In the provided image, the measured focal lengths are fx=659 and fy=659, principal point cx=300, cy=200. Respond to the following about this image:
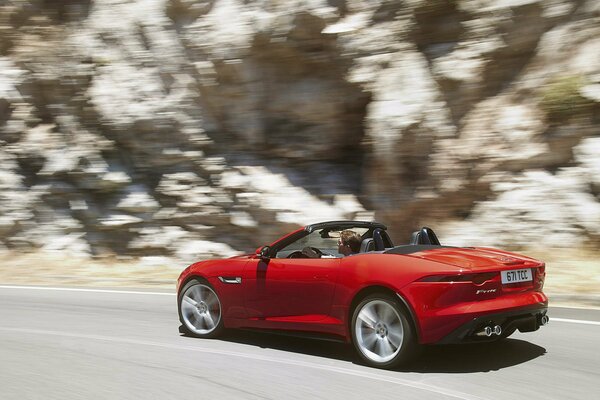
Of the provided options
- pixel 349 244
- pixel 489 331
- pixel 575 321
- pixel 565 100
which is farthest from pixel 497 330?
pixel 565 100

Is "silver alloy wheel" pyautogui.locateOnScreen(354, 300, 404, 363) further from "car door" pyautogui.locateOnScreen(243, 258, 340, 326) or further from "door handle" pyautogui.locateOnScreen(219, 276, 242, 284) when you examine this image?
"door handle" pyautogui.locateOnScreen(219, 276, 242, 284)

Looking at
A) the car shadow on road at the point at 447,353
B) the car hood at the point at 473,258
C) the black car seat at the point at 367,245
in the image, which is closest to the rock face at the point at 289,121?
the car shadow on road at the point at 447,353

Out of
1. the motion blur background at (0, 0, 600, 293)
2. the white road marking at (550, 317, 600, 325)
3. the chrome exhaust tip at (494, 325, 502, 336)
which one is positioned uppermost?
the motion blur background at (0, 0, 600, 293)

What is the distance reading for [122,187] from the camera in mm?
14836

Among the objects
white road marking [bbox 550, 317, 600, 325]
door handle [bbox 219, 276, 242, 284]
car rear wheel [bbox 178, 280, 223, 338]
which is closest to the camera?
door handle [bbox 219, 276, 242, 284]

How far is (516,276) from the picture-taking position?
5.16m

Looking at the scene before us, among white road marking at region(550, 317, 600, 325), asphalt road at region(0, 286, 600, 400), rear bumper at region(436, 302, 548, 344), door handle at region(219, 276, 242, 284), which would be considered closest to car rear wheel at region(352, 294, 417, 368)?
asphalt road at region(0, 286, 600, 400)

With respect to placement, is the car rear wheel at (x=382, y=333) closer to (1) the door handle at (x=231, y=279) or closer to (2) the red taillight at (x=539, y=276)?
(2) the red taillight at (x=539, y=276)

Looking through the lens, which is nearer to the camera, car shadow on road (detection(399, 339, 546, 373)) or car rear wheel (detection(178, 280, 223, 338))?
car shadow on road (detection(399, 339, 546, 373))

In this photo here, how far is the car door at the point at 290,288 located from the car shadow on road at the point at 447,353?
369 mm

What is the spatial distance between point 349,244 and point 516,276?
1486 mm

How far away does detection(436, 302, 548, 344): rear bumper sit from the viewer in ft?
15.8

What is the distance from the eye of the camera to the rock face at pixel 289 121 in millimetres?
11125

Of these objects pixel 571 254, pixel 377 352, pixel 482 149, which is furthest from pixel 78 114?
pixel 377 352
